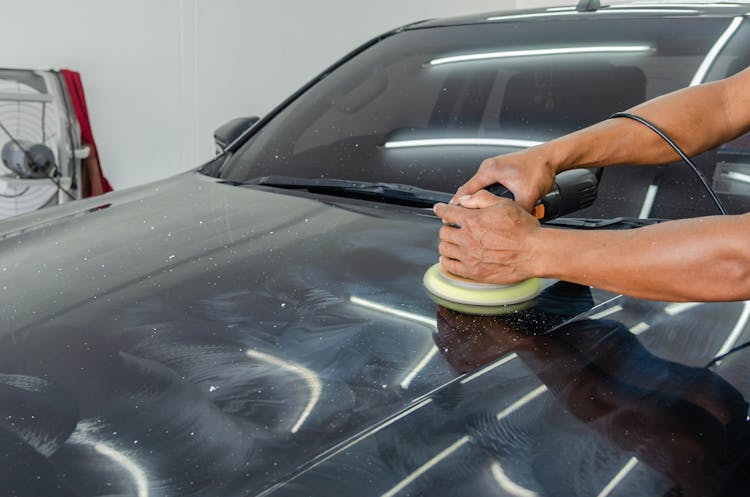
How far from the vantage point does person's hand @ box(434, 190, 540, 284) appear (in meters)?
0.92

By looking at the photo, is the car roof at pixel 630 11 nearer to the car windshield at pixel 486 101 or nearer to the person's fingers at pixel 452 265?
the car windshield at pixel 486 101

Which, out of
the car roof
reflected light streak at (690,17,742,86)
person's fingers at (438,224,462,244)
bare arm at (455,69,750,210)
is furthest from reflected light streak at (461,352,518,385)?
the car roof

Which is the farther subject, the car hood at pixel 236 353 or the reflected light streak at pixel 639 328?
the reflected light streak at pixel 639 328

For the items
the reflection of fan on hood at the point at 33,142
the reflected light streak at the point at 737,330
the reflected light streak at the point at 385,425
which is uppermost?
the reflected light streak at the point at 737,330

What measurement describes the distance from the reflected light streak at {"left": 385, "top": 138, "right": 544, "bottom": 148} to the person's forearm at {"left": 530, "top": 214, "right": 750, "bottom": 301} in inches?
19.1

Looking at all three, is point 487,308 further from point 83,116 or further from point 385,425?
point 83,116

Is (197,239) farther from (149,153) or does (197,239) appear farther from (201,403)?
(149,153)

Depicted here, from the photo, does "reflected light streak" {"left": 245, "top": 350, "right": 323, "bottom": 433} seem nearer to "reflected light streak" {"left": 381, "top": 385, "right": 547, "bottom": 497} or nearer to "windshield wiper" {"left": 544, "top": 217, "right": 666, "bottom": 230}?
"reflected light streak" {"left": 381, "top": 385, "right": 547, "bottom": 497}

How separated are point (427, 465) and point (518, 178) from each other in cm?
56

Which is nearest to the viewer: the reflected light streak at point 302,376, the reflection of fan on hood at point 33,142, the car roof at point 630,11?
the reflected light streak at point 302,376

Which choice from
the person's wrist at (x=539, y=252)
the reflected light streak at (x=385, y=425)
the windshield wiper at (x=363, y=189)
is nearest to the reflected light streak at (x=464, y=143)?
the windshield wiper at (x=363, y=189)

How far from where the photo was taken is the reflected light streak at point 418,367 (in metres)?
0.76

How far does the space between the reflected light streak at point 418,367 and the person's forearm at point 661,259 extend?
188mm

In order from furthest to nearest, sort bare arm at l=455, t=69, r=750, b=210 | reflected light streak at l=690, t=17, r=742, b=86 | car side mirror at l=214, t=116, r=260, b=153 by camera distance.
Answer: car side mirror at l=214, t=116, r=260, b=153 < reflected light streak at l=690, t=17, r=742, b=86 < bare arm at l=455, t=69, r=750, b=210
